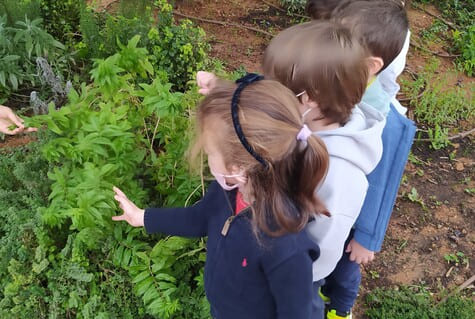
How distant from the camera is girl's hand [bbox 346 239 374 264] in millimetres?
2346

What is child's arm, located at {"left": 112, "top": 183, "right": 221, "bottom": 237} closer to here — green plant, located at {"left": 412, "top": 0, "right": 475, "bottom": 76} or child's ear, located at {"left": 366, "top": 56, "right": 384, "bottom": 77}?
child's ear, located at {"left": 366, "top": 56, "right": 384, "bottom": 77}

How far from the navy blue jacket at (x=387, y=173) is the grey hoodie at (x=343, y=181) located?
7.4 inches

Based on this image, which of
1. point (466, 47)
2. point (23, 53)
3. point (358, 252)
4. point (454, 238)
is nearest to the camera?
point (358, 252)

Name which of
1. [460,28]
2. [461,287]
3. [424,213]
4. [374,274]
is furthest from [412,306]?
[460,28]

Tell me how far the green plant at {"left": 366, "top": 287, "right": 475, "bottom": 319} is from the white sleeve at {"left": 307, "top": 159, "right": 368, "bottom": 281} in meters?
1.51

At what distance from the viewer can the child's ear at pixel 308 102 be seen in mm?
1814

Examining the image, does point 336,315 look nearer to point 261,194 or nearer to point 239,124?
point 261,194

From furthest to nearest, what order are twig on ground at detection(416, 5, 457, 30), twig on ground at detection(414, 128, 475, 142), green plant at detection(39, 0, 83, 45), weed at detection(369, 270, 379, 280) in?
twig on ground at detection(416, 5, 457, 30) → twig on ground at detection(414, 128, 475, 142) → green plant at detection(39, 0, 83, 45) → weed at detection(369, 270, 379, 280)

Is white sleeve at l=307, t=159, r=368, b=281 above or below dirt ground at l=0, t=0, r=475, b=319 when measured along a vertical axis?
above

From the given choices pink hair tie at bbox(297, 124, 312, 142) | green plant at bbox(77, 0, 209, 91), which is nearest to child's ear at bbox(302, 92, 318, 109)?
pink hair tie at bbox(297, 124, 312, 142)

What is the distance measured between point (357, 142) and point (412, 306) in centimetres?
180

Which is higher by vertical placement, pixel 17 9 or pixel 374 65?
pixel 374 65

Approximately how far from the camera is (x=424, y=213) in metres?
3.83

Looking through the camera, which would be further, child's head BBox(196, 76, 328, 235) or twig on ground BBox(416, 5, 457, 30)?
twig on ground BBox(416, 5, 457, 30)
